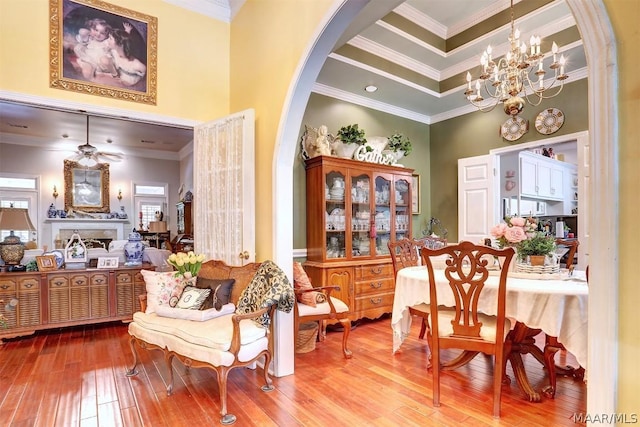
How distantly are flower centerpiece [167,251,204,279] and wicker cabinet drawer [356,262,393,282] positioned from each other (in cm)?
195

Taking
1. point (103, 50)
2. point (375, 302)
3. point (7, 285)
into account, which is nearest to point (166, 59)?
point (103, 50)

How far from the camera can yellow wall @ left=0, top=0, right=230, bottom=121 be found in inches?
114

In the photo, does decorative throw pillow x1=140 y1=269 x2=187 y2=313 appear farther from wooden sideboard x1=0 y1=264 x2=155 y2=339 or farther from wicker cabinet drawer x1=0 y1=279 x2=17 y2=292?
wicker cabinet drawer x1=0 y1=279 x2=17 y2=292

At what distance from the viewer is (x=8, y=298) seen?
3.69 meters

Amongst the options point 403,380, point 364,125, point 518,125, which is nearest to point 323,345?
point 403,380

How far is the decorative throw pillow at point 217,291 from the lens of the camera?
109 inches

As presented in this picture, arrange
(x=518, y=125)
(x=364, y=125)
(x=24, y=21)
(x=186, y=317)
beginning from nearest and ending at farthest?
(x=186, y=317) → (x=24, y=21) → (x=518, y=125) → (x=364, y=125)

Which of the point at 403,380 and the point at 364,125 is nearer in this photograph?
the point at 403,380

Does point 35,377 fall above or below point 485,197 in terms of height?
below

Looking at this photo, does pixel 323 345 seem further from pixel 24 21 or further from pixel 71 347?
pixel 24 21

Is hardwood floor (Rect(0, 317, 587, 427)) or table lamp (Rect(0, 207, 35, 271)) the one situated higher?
table lamp (Rect(0, 207, 35, 271))

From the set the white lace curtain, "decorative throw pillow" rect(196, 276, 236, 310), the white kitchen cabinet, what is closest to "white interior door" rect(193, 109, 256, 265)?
the white lace curtain

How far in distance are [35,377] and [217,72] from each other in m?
3.29

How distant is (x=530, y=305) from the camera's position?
2188 millimetres
